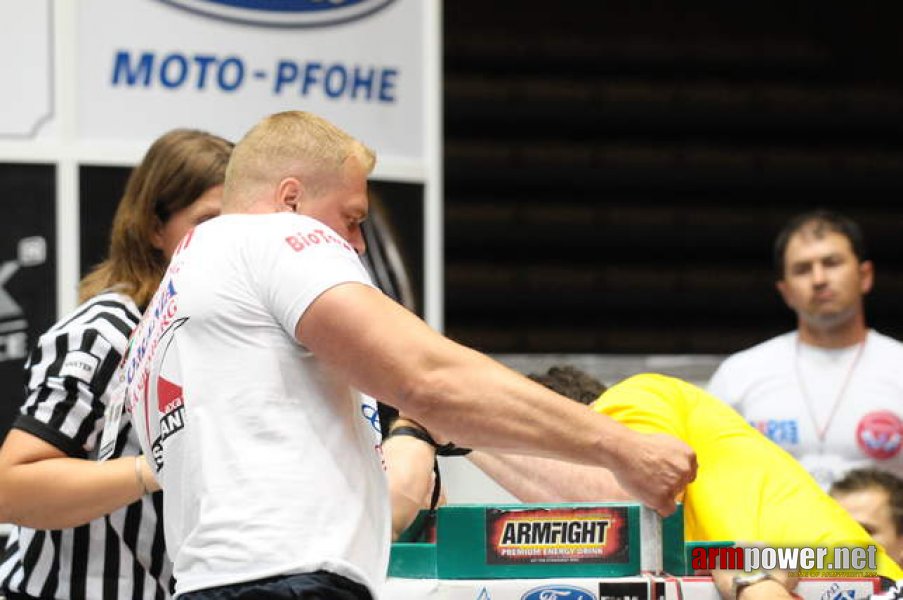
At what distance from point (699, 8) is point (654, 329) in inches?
91.5

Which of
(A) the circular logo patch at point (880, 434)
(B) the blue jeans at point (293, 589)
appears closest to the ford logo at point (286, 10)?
(A) the circular logo patch at point (880, 434)

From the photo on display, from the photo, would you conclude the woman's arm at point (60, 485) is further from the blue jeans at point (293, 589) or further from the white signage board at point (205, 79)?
the white signage board at point (205, 79)

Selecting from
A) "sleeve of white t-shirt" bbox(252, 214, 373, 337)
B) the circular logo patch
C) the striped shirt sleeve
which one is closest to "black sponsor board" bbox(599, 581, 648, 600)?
"sleeve of white t-shirt" bbox(252, 214, 373, 337)

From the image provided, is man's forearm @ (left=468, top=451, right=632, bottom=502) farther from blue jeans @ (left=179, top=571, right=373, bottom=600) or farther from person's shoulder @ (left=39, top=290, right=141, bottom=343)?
blue jeans @ (left=179, top=571, right=373, bottom=600)

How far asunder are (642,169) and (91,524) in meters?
8.01

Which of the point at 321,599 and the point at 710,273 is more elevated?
the point at 710,273

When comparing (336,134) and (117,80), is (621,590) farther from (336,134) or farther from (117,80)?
(117,80)

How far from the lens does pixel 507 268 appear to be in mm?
10461

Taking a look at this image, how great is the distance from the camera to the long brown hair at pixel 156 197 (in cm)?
312

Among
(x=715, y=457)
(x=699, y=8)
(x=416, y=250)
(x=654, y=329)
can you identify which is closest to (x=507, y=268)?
(x=654, y=329)

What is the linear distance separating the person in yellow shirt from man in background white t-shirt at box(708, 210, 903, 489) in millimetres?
1986

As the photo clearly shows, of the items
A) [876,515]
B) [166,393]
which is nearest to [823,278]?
[876,515]

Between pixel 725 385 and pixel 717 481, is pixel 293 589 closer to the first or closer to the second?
pixel 717 481

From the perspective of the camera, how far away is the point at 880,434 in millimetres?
5328
